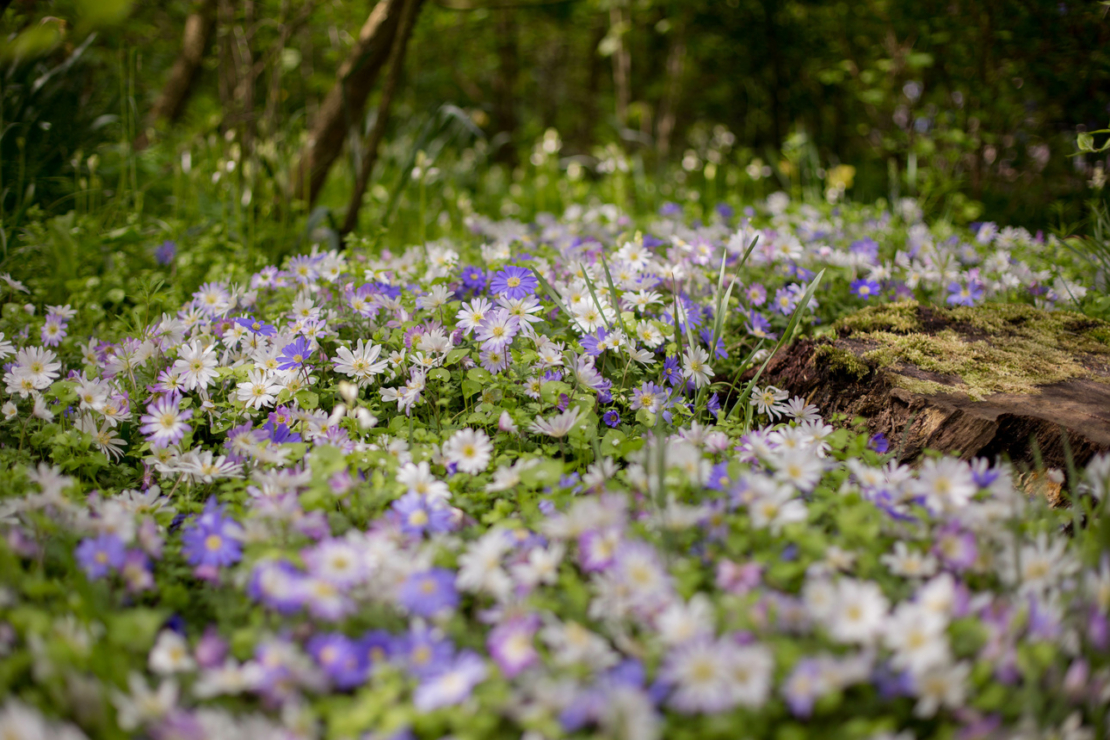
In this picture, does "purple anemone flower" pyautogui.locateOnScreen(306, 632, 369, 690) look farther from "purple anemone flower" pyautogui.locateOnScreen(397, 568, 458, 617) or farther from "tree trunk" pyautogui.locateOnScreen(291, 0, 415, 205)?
"tree trunk" pyautogui.locateOnScreen(291, 0, 415, 205)

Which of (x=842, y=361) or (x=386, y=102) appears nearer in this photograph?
(x=842, y=361)

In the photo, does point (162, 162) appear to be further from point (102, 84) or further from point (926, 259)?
point (926, 259)

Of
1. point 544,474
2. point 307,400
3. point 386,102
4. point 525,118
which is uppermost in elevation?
point 386,102

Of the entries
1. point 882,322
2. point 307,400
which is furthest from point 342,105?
point 882,322

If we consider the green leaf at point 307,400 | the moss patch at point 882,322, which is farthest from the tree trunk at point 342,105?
the moss patch at point 882,322

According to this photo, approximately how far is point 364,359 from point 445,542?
70cm

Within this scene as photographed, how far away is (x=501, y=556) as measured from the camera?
1.31 meters

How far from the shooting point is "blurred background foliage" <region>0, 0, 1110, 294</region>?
3162 millimetres

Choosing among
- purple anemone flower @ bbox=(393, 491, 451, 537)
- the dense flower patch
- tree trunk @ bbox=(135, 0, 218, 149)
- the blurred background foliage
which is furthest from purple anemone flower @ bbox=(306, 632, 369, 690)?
tree trunk @ bbox=(135, 0, 218, 149)

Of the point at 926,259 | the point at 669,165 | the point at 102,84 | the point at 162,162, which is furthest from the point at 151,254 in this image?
the point at 669,165

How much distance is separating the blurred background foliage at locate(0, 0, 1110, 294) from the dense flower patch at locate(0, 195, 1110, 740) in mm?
849

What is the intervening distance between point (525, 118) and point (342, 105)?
4846 mm

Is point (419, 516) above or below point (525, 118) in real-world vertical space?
above

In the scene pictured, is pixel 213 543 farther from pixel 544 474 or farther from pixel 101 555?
pixel 544 474
